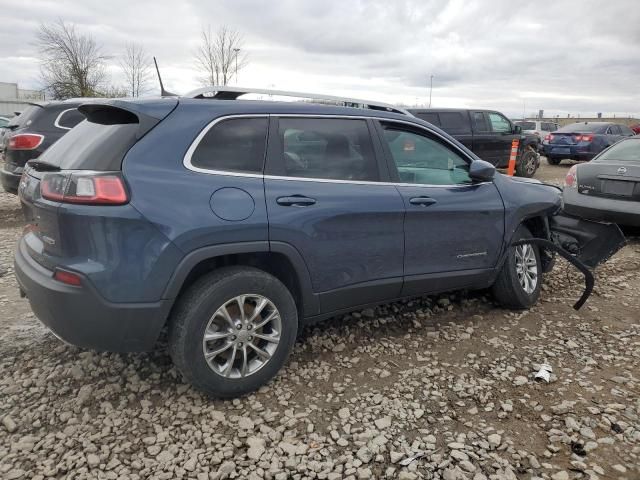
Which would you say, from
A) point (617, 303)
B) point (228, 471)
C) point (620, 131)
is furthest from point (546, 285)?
point (620, 131)

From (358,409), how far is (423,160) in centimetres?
196

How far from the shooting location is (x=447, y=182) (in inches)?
151

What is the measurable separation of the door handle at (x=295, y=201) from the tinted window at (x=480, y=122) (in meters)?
10.2

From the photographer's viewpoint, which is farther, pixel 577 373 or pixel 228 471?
pixel 577 373

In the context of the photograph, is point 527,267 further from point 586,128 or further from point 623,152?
point 586,128

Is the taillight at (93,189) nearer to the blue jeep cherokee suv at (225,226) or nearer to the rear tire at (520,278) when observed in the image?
the blue jeep cherokee suv at (225,226)

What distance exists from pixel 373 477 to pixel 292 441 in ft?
1.57

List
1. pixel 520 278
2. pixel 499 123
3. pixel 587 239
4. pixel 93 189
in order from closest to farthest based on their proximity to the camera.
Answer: pixel 93 189
pixel 520 278
pixel 587 239
pixel 499 123

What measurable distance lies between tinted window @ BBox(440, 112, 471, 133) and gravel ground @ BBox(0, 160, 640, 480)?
8302 mm

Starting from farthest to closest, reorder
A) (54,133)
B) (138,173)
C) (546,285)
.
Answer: (54,133)
(546,285)
(138,173)

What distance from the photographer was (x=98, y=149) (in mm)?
2641

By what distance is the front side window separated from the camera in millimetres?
3568

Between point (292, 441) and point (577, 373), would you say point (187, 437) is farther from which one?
point (577, 373)

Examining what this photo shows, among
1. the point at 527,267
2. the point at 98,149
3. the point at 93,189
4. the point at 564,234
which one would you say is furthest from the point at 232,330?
the point at 564,234
